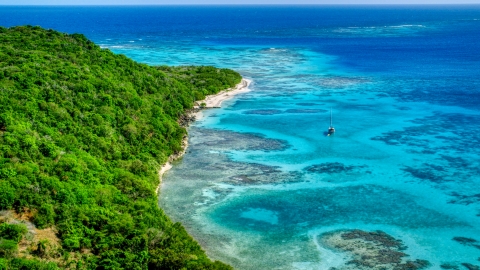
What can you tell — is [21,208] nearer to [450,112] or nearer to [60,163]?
[60,163]

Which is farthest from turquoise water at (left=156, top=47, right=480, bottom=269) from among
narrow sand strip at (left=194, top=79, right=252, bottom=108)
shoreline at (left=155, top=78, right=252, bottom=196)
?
narrow sand strip at (left=194, top=79, right=252, bottom=108)

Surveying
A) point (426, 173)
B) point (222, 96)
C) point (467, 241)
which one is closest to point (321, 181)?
point (426, 173)

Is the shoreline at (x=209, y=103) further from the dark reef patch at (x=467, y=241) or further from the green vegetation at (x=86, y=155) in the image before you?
the dark reef patch at (x=467, y=241)

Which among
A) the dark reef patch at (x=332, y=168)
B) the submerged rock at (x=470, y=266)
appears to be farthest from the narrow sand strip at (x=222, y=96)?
the submerged rock at (x=470, y=266)

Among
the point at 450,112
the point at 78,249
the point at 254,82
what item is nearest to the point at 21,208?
the point at 78,249

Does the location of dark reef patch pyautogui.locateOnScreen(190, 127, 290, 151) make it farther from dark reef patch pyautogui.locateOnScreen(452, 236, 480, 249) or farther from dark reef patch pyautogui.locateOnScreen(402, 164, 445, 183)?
dark reef patch pyautogui.locateOnScreen(452, 236, 480, 249)

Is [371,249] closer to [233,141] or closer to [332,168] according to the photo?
[332,168]
